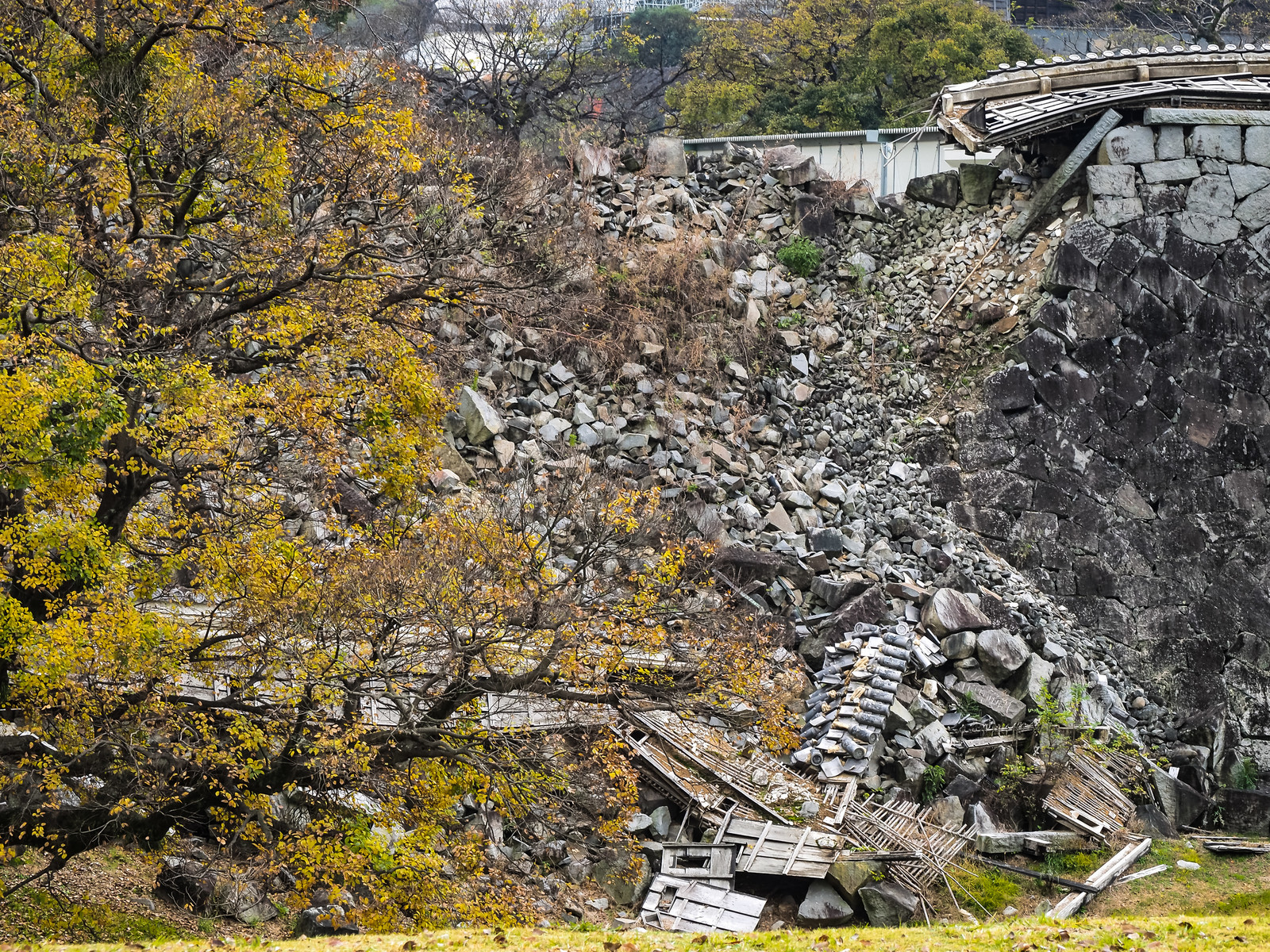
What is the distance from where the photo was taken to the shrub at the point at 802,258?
24.6 m

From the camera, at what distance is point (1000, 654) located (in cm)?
1777

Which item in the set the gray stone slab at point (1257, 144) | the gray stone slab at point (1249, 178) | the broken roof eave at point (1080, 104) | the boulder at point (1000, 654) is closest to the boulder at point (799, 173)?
the broken roof eave at point (1080, 104)

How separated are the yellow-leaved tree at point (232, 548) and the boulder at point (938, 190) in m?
12.9

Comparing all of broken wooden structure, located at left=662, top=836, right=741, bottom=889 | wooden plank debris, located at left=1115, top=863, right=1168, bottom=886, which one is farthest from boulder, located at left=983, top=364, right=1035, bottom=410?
broken wooden structure, located at left=662, top=836, right=741, bottom=889

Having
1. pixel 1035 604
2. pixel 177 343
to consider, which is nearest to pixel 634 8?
pixel 1035 604

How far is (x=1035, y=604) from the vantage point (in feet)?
63.8

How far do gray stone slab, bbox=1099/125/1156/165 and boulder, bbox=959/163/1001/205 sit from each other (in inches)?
109

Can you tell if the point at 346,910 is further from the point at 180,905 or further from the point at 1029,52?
the point at 1029,52

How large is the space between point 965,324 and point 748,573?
731 cm

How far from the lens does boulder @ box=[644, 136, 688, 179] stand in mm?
25938

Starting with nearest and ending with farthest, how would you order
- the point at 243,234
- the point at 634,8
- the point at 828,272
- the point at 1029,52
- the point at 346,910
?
the point at 346,910, the point at 243,234, the point at 828,272, the point at 1029,52, the point at 634,8

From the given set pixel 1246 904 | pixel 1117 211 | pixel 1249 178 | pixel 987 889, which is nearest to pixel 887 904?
pixel 987 889

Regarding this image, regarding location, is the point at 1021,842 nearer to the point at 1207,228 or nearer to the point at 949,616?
the point at 949,616

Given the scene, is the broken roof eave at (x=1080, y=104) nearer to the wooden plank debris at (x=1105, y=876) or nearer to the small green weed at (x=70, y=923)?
the wooden plank debris at (x=1105, y=876)
